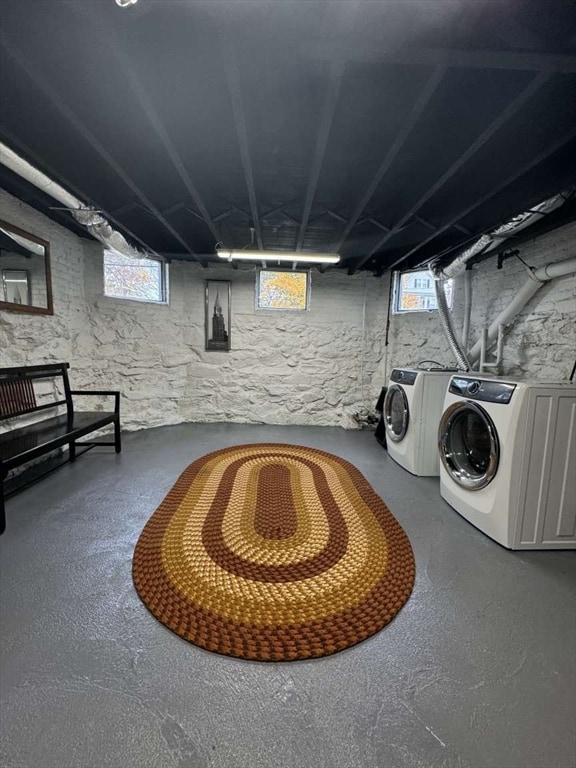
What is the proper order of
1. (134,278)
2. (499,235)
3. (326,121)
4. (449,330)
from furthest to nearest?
(134,278) < (449,330) < (499,235) < (326,121)

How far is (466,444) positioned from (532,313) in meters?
1.59

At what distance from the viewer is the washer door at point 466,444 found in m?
2.14

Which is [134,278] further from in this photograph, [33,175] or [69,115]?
[69,115]

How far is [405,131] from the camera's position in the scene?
5.53 ft

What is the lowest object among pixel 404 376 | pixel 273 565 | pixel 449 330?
pixel 273 565

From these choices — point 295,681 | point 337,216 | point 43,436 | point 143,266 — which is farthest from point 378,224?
point 43,436

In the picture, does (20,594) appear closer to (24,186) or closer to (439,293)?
(24,186)

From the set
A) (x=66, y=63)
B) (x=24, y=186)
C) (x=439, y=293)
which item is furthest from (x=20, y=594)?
(x=439, y=293)

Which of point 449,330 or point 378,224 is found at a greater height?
point 378,224

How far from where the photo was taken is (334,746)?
930 millimetres

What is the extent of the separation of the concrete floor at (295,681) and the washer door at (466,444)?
54cm

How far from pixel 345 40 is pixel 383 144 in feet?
2.87

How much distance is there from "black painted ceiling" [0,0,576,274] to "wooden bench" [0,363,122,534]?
154 cm

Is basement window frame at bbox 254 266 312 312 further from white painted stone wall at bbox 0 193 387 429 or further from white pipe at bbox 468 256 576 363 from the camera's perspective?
white pipe at bbox 468 256 576 363
